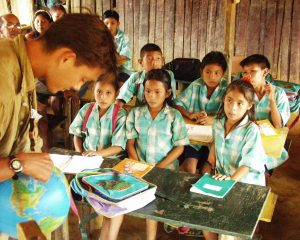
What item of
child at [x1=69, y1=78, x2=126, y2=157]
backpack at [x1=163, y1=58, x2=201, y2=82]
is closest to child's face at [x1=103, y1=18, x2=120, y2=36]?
backpack at [x1=163, y1=58, x2=201, y2=82]

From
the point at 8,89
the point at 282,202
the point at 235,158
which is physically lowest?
the point at 282,202

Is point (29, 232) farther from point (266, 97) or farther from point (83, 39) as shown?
point (266, 97)

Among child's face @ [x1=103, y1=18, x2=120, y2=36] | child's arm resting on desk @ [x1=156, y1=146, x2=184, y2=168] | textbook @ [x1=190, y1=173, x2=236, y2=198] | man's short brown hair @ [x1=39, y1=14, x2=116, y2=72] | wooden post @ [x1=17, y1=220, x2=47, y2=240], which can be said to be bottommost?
child's arm resting on desk @ [x1=156, y1=146, x2=184, y2=168]

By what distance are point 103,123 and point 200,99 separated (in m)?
1.07

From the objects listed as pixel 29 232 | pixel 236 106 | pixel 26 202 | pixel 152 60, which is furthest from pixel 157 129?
pixel 29 232

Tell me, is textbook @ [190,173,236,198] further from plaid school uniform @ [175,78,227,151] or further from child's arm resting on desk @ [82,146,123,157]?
plaid school uniform @ [175,78,227,151]

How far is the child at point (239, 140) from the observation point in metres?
3.02

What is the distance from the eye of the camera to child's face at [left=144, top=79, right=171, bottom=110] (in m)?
3.38

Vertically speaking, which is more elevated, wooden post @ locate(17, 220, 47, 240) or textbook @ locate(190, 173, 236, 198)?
wooden post @ locate(17, 220, 47, 240)

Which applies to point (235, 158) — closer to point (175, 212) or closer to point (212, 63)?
point (175, 212)

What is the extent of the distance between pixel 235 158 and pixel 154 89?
0.79 meters

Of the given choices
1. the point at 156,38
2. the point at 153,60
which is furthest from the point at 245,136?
the point at 156,38

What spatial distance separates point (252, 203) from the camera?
240 cm

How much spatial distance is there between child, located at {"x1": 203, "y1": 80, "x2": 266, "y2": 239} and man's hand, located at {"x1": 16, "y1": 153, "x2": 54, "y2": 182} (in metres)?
1.54
